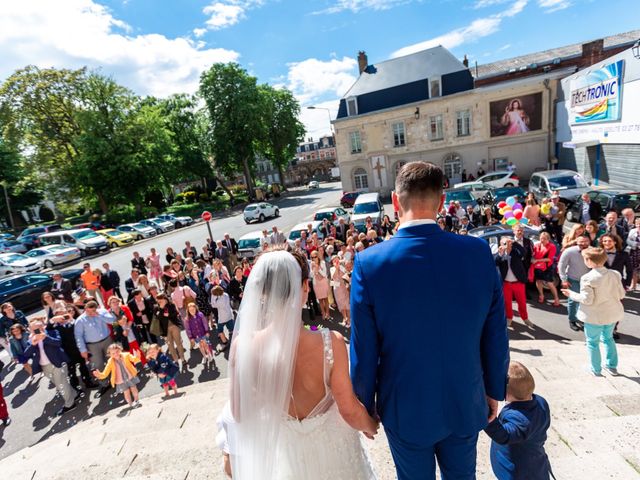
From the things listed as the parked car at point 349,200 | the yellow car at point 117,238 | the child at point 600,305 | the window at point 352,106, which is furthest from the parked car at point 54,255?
the child at point 600,305

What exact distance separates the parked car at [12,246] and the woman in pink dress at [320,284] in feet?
98.2

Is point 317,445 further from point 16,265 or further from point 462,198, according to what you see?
point 16,265

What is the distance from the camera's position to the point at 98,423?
17.2 ft

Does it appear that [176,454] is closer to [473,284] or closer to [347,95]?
[473,284]

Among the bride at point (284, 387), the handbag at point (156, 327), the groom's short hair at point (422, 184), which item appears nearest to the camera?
the groom's short hair at point (422, 184)

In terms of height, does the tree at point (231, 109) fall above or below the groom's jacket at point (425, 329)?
above

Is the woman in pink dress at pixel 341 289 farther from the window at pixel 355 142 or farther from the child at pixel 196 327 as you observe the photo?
the window at pixel 355 142

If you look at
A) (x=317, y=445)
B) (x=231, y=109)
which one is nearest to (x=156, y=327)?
(x=317, y=445)

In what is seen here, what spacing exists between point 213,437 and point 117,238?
2552cm

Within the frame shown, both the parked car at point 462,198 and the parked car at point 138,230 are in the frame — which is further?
the parked car at point 138,230

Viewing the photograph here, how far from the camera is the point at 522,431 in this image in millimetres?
2152

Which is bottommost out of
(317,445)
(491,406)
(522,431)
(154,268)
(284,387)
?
(154,268)

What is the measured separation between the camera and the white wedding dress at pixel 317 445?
202 centimetres

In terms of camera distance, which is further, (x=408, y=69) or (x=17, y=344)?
(x=408, y=69)
